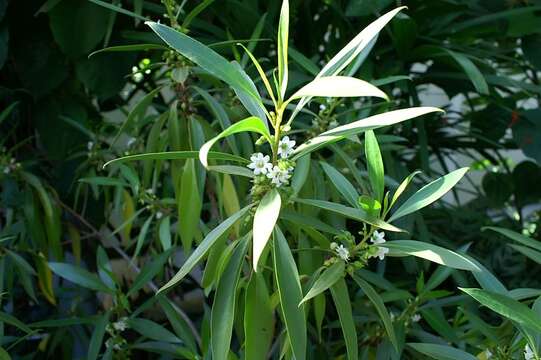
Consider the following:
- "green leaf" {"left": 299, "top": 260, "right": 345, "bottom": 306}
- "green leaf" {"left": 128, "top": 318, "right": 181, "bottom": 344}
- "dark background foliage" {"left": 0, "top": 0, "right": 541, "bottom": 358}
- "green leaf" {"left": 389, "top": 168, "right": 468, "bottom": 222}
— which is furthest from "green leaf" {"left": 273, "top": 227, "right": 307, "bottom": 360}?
"dark background foliage" {"left": 0, "top": 0, "right": 541, "bottom": 358}

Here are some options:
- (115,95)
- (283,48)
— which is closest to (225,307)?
(283,48)

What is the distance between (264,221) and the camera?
78cm

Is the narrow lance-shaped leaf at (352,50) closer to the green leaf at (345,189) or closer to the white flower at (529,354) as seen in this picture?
the green leaf at (345,189)

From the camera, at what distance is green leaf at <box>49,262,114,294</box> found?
1294 mm

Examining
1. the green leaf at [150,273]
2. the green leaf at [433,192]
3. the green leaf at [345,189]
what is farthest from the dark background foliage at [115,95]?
the green leaf at [433,192]

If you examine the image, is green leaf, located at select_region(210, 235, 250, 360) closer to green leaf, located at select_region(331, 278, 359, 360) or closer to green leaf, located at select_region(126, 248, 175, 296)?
green leaf, located at select_region(331, 278, 359, 360)

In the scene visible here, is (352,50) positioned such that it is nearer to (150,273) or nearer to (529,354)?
(529,354)

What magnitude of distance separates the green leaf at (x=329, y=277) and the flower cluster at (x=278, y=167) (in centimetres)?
11

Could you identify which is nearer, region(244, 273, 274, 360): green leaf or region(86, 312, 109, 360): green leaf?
region(244, 273, 274, 360): green leaf

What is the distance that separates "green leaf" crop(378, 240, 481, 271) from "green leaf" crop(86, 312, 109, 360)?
504mm

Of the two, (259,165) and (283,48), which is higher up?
(283,48)

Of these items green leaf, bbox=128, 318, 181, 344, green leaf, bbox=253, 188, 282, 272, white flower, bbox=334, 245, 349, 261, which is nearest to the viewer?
green leaf, bbox=253, 188, 282, 272

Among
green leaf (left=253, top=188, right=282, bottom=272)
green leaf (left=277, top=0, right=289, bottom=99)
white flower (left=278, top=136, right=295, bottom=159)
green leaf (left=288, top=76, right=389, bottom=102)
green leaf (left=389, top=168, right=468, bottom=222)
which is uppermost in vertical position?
green leaf (left=277, top=0, right=289, bottom=99)

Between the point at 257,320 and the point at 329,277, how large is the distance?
0.10 meters
